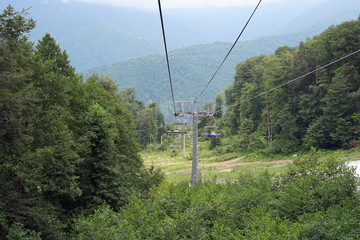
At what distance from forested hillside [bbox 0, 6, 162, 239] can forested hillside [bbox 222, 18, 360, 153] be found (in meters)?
27.0

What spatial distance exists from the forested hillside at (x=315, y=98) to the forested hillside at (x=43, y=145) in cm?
2699

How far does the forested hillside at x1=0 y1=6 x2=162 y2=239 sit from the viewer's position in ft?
44.5

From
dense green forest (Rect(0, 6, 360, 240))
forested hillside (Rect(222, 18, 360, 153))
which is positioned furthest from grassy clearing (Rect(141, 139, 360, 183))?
dense green forest (Rect(0, 6, 360, 240))

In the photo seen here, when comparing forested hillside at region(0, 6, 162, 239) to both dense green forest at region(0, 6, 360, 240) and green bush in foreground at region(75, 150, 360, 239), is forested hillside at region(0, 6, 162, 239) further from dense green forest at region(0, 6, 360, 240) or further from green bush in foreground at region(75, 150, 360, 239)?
green bush in foreground at region(75, 150, 360, 239)

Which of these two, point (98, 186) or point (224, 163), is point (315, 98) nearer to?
point (224, 163)

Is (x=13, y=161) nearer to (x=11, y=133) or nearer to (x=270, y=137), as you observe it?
(x=11, y=133)

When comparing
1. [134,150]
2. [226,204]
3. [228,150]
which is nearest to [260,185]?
[226,204]

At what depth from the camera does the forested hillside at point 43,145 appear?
44.5ft

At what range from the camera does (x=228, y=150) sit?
63531mm

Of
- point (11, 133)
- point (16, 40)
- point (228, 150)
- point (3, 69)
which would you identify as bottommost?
point (228, 150)

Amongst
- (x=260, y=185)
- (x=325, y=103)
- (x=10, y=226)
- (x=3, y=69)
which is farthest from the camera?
(x=325, y=103)

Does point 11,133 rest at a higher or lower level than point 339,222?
higher

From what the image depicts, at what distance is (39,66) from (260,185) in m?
12.9

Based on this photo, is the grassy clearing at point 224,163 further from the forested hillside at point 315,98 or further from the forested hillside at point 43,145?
the forested hillside at point 43,145
